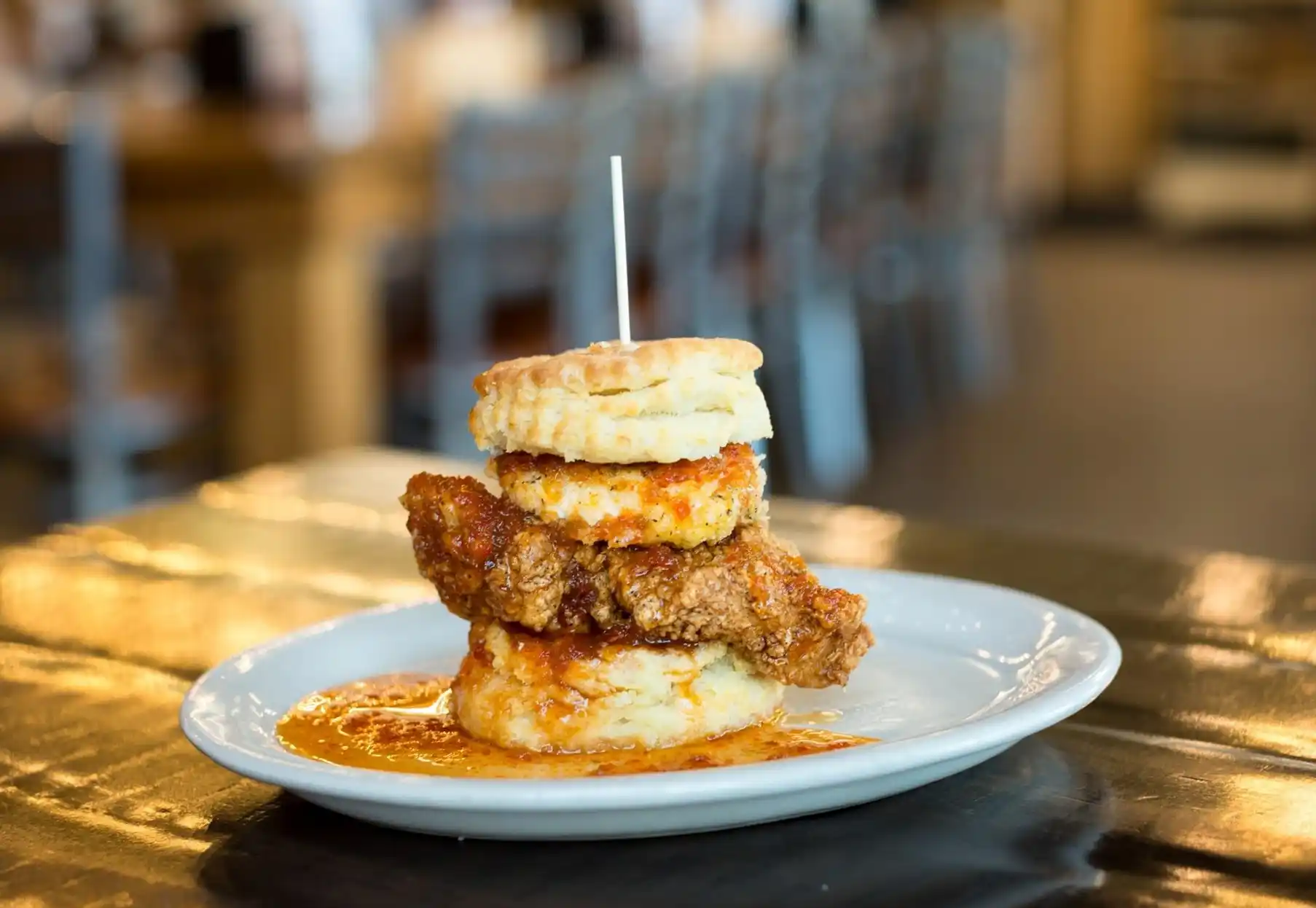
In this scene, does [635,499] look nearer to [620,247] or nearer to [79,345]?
[620,247]

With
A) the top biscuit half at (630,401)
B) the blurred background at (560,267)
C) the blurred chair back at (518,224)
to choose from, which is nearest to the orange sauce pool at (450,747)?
the top biscuit half at (630,401)

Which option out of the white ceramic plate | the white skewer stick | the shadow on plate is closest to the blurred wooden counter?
the white ceramic plate

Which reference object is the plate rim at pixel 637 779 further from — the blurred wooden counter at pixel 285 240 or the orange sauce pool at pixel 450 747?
the blurred wooden counter at pixel 285 240

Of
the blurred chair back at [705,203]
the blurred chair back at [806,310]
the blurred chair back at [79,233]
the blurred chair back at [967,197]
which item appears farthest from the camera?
the blurred chair back at [967,197]

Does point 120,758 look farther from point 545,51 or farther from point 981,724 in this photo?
point 545,51

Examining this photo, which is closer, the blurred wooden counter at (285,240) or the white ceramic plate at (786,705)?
the white ceramic plate at (786,705)

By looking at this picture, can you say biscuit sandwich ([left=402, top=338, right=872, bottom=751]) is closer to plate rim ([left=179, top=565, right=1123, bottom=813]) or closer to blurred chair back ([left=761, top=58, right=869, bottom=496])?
plate rim ([left=179, top=565, right=1123, bottom=813])

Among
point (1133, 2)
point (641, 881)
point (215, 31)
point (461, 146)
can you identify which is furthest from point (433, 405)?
point (1133, 2)
